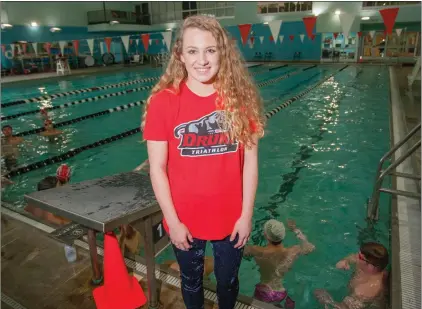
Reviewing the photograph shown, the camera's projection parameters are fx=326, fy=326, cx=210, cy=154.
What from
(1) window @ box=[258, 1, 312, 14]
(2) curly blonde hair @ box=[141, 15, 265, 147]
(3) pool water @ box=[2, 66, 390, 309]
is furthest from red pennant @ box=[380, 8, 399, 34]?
(1) window @ box=[258, 1, 312, 14]

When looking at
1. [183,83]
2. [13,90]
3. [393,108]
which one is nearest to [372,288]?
[183,83]

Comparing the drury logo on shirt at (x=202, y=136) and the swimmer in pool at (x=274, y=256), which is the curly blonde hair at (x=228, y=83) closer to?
the drury logo on shirt at (x=202, y=136)

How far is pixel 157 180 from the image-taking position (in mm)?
1422

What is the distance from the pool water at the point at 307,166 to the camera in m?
3.40

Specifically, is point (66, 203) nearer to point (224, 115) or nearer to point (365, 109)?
point (224, 115)

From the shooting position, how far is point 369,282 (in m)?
2.55

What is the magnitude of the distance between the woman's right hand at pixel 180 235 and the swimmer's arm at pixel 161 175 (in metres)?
0.03

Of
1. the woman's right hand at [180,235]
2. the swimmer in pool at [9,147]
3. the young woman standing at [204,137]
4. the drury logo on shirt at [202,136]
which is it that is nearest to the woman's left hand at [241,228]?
the young woman standing at [204,137]

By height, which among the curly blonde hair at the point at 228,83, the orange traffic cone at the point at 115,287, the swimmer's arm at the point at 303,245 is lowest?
the swimmer's arm at the point at 303,245

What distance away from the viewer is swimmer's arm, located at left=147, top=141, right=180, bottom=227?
1.40m

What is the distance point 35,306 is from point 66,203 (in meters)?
0.92

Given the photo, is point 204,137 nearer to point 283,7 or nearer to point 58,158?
point 58,158

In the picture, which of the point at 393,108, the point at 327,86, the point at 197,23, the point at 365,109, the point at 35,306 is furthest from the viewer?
the point at 327,86

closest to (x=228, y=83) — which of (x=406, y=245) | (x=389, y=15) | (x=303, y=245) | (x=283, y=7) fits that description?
(x=406, y=245)
